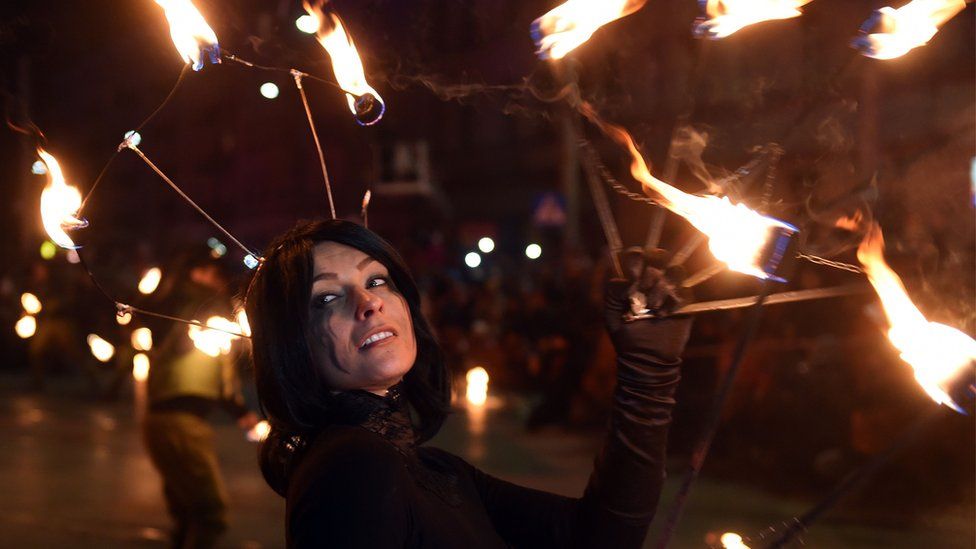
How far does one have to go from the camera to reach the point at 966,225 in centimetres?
514

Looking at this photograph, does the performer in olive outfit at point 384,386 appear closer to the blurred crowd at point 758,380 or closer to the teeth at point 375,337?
the teeth at point 375,337

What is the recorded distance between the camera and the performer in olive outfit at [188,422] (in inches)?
205

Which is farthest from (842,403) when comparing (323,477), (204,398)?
(323,477)

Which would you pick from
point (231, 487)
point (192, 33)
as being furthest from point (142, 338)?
point (192, 33)

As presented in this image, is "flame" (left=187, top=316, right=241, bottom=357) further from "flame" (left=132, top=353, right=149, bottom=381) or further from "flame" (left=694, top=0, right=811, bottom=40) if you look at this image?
"flame" (left=694, top=0, right=811, bottom=40)

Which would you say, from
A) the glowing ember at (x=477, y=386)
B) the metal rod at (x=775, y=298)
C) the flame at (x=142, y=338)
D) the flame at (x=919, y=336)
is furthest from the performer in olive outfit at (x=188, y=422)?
the glowing ember at (x=477, y=386)

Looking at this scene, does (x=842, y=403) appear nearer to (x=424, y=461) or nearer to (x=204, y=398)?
(x=204, y=398)

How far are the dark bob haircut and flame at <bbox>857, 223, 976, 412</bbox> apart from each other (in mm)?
1003

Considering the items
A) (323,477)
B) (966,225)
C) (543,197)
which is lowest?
(323,477)

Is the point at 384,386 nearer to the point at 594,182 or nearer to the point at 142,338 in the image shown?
the point at 594,182

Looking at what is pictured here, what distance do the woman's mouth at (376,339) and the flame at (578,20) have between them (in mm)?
721

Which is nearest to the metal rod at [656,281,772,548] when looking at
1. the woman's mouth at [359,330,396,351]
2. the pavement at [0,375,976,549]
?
the woman's mouth at [359,330,396,351]

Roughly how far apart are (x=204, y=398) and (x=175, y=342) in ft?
1.00

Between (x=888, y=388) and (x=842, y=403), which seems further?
(x=842, y=403)
